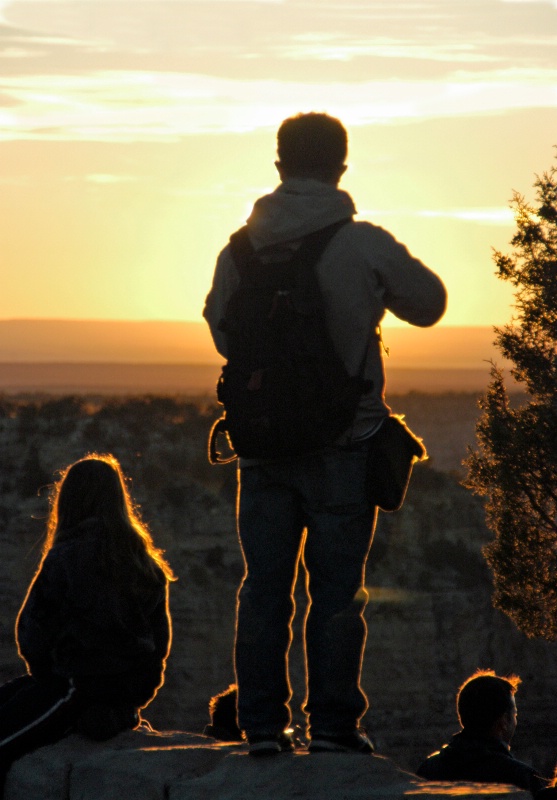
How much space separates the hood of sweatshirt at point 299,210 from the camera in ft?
17.0

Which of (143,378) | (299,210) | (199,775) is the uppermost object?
(143,378)

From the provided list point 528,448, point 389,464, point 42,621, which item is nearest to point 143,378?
point 528,448

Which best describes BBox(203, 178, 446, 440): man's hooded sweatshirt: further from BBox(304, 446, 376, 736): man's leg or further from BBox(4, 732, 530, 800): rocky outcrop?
BBox(4, 732, 530, 800): rocky outcrop

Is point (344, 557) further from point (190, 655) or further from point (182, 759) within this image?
point (190, 655)

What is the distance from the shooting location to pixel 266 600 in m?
5.33

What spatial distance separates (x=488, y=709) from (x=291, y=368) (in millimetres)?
1741

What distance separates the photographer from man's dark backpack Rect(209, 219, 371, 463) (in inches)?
201

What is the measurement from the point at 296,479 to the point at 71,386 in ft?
476

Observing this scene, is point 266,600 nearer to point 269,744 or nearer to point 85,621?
point 269,744

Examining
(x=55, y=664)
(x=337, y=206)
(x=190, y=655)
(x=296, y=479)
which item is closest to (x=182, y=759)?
(x=55, y=664)

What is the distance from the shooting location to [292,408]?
5117 millimetres

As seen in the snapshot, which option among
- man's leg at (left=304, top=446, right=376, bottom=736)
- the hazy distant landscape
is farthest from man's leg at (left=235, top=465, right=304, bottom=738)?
the hazy distant landscape

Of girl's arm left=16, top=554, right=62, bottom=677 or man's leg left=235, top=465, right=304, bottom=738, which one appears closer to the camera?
man's leg left=235, top=465, right=304, bottom=738

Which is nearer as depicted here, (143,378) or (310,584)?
(310,584)
